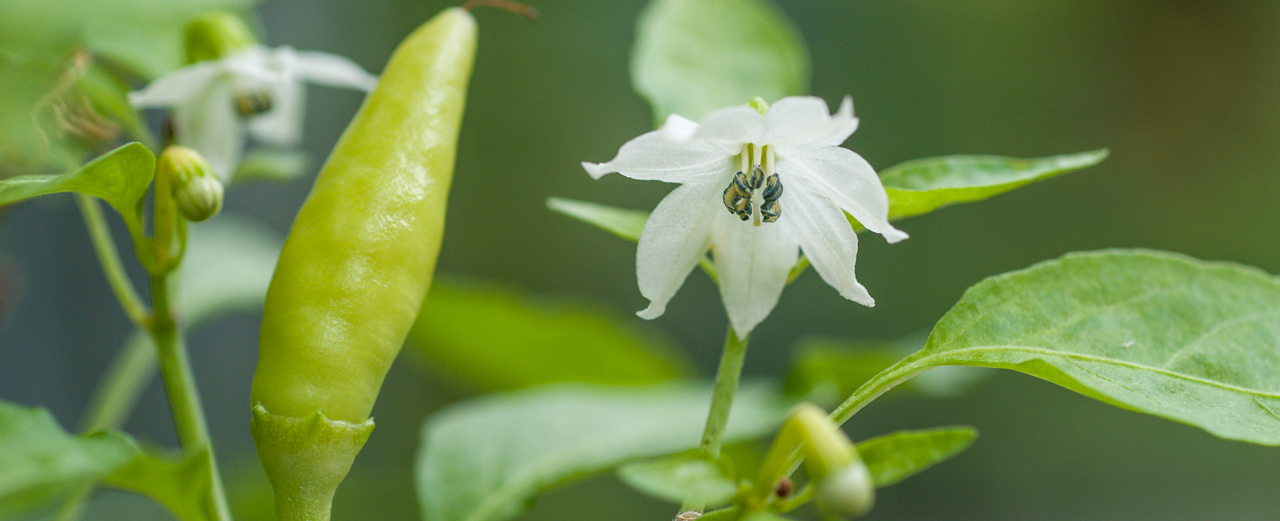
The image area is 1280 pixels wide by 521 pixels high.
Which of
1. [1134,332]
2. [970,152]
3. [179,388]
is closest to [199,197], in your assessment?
[179,388]

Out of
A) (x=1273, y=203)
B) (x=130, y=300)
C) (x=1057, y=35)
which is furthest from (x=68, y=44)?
(x=1273, y=203)

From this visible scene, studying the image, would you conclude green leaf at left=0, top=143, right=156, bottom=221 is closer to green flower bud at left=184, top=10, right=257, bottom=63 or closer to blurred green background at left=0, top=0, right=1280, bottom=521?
green flower bud at left=184, top=10, right=257, bottom=63

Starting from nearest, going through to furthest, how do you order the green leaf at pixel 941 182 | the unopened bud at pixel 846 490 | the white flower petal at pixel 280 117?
the unopened bud at pixel 846 490
the green leaf at pixel 941 182
the white flower petal at pixel 280 117

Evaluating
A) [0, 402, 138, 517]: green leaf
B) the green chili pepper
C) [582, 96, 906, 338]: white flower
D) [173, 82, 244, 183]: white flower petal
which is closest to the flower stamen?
[582, 96, 906, 338]: white flower

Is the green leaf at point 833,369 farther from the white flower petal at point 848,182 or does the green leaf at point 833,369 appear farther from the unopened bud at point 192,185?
the unopened bud at point 192,185

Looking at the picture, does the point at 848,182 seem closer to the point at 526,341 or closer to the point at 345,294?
the point at 345,294

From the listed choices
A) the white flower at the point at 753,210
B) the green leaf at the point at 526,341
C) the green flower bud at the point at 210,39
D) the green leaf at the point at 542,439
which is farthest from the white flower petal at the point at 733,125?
the green leaf at the point at 526,341
